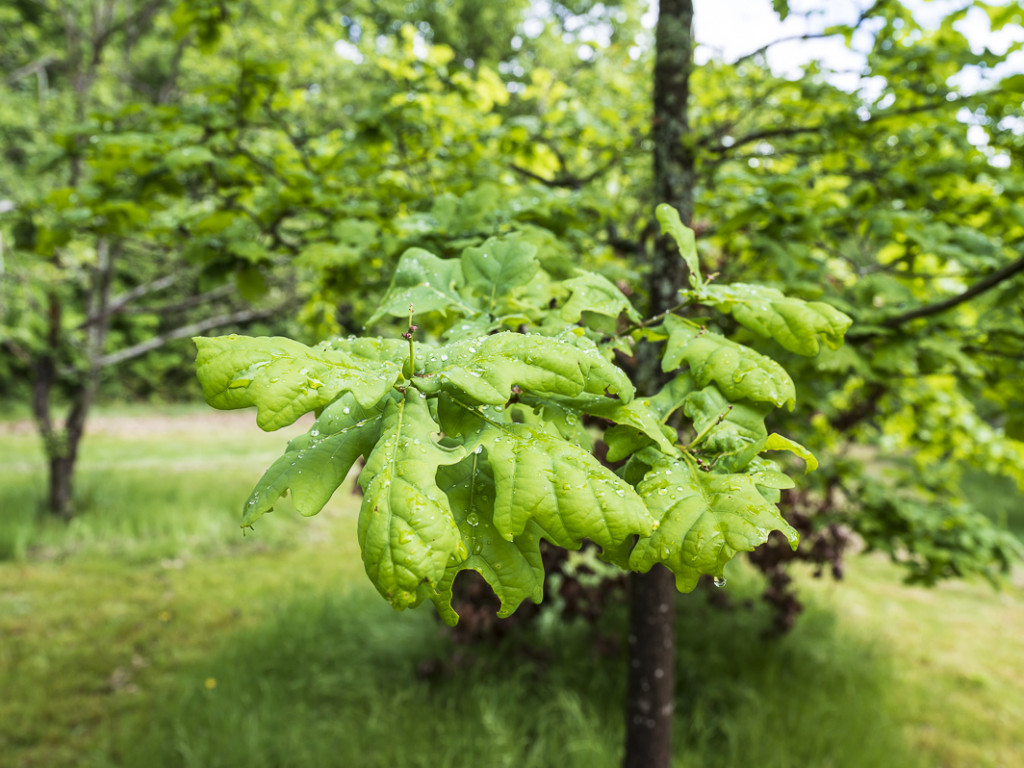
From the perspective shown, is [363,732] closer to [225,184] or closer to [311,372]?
[225,184]

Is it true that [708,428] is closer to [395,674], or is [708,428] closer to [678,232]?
[678,232]

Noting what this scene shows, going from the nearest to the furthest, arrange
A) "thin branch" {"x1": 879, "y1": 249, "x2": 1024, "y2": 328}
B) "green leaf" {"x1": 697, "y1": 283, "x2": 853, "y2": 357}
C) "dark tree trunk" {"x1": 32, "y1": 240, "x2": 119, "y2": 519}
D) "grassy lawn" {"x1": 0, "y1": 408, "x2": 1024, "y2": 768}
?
"green leaf" {"x1": 697, "y1": 283, "x2": 853, "y2": 357} < "thin branch" {"x1": 879, "y1": 249, "x2": 1024, "y2": 328} < "grassy lawn" {"x1": 0, "y1": 408, "x2": 1024, "y2": 768} < "dark tree trunk" {"x1": 32, "y1": 240, "x2": 119, "y2": 519}

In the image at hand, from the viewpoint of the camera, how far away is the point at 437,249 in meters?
1.81

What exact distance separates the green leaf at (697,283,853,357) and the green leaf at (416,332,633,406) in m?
0.35

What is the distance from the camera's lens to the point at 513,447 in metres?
0.80

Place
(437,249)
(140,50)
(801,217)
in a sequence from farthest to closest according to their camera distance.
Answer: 1. (140,50)
2. (801,217)
3. (437,249)

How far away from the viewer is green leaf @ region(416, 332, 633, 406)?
795 millimetres

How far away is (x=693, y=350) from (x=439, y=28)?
773 inches

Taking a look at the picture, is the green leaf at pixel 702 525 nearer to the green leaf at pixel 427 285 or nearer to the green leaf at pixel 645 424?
the green leaf at pixel 645 424

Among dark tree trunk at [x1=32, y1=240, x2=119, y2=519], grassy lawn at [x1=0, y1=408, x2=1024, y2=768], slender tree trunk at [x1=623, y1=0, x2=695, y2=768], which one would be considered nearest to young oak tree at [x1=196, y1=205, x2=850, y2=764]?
slender tree trunk at [x1=623, y1=0, x2=695, y2=768]

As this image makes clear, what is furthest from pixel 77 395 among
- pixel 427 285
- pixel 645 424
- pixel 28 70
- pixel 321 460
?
pixel 645 424

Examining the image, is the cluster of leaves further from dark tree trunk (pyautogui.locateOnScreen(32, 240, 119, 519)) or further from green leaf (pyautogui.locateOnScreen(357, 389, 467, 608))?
dark tree trunk (pyautogui.locateOnScreen(32, 240, 119, 519))

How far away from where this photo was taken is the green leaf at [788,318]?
1.09 meters

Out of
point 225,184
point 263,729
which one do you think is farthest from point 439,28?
point 263,729
